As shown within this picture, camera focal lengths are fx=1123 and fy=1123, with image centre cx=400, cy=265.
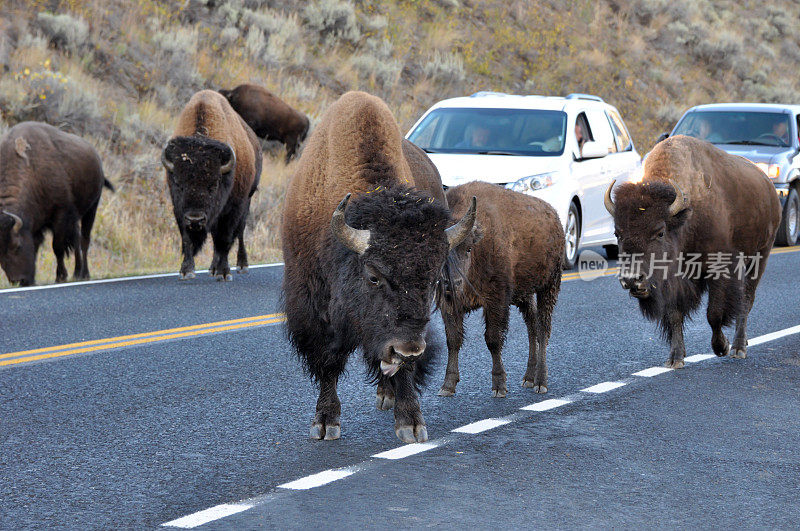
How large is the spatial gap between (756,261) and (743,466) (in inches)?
159

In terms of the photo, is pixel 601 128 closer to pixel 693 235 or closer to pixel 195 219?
pixel 195 219

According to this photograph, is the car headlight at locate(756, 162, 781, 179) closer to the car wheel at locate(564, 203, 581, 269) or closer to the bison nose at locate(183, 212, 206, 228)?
the car wheel at locate(564, 203, 581, 269)

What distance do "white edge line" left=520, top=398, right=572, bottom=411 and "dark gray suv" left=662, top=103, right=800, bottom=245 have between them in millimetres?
11955

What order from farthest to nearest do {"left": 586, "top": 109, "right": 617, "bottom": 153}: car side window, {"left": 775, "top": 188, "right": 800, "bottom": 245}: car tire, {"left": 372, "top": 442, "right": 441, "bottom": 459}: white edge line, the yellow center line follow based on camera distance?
1. {"left": 775, "top": 188, "right": 800, "bottom": 245}: car tire
2. {"left": 586, "top": 109, "right": 617, "bottom": 153}: car side window
3. the yellow center line
4. {"left": 372, "top": 442, "right": 441, "bottom": 459}: white edge line

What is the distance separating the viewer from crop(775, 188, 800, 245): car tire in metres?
18.3

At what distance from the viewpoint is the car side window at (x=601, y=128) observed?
15352 mm

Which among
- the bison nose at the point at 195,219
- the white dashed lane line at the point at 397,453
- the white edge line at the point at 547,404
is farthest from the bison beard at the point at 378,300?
the bison nose at the point at 195,219

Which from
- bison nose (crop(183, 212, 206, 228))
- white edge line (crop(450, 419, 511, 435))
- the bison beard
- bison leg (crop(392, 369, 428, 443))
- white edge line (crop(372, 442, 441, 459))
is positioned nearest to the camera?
the bison beard

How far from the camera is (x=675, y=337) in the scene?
8555 millimetres

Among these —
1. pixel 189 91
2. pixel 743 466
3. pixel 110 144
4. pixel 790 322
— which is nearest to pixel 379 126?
pixel 743 466

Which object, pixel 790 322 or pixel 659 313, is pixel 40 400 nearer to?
pixel 659 313

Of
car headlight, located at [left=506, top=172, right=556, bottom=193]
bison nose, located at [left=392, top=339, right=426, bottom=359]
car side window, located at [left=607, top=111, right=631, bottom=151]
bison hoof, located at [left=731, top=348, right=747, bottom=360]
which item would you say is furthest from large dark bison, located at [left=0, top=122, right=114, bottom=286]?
bison nose, located at [left=392, top=339, right=426, bottom=359]

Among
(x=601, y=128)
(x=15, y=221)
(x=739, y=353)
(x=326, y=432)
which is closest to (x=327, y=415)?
(x=326, y=432)

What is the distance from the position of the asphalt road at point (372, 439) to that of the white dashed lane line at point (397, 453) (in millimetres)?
26
